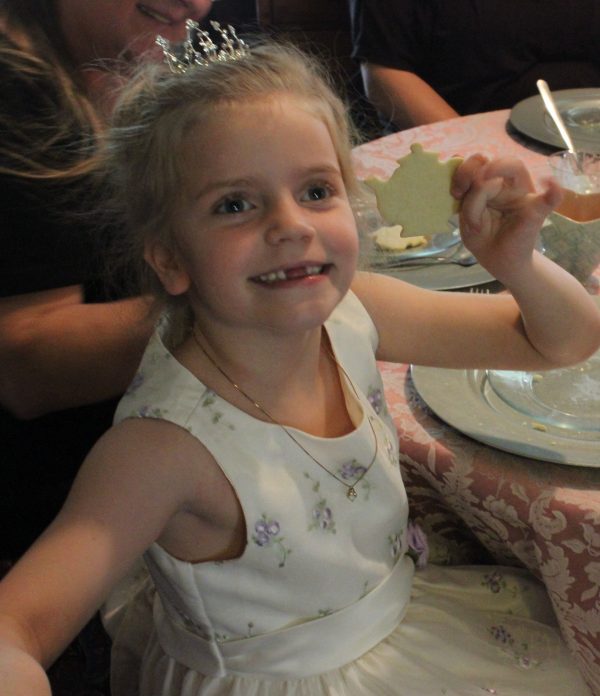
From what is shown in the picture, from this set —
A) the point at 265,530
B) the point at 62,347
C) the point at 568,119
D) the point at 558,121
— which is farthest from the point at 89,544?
the point at 568,119

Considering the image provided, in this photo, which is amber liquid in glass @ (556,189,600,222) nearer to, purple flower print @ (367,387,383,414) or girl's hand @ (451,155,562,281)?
girl's hand @ (451,155,562,281)

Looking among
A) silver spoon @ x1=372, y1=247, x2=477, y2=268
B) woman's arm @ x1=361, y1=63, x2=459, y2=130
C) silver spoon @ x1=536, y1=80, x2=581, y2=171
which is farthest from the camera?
woman's arm @ x1=361, y1=63, x2=459, y2=130

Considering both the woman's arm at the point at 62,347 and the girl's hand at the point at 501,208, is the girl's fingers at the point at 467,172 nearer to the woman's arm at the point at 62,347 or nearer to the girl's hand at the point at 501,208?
the girl's hand at the point at 501,208

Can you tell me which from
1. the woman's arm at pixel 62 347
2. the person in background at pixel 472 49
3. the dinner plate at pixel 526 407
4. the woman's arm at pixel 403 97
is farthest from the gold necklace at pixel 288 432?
the person in background at pixel 472 49

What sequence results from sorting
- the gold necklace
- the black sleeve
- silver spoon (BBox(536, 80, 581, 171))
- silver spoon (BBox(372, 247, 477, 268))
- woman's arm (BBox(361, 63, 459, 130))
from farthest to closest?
the black sleeve
woman's arm (BBox(361, 63, 459, 130))
silver spoon (BBox(536, 80, 581, 171))
silver spoon (BBox(372, 247, 477, 268))
the gold necklace

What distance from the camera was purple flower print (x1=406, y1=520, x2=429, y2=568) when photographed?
3.55 feet

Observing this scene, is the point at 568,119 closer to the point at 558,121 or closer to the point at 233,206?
the point at 558,121

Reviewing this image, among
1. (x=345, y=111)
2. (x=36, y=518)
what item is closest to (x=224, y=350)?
→ (x=345, y=111)

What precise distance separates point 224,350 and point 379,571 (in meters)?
0.31

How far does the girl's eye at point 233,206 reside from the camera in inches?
33.8

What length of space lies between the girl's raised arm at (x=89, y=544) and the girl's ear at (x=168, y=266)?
14cm

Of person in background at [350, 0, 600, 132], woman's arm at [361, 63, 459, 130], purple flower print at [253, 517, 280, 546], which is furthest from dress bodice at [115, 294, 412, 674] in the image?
person in background at [350, 0, 600, 132]

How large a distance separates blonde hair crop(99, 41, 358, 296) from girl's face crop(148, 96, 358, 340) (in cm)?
2

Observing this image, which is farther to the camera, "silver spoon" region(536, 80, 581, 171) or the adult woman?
"silver spoon" region(536, 80, 581, 171)
